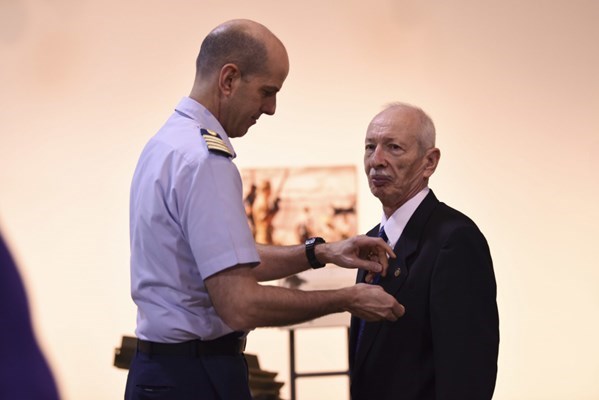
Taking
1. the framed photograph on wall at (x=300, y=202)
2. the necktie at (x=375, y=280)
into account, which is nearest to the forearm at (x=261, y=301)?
the necktie at (x=375, y=280)

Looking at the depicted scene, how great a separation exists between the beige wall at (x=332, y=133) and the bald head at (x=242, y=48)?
12.8 ft

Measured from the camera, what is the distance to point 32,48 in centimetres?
641

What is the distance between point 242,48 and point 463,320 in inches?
38.6

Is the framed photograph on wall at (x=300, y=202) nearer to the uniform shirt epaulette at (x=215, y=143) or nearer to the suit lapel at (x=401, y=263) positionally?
the suit lapel at (x=401, y=263)

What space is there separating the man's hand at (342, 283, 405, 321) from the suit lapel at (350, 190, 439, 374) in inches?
7.4

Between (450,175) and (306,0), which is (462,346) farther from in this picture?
(306,0)

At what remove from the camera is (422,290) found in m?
2.48

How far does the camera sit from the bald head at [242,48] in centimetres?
232

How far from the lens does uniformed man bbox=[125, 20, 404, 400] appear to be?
2.10 m

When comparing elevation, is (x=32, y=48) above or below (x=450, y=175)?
above

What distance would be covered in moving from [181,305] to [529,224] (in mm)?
4464

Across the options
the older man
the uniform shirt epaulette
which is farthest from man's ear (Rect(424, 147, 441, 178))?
the uniform shirt epaulette

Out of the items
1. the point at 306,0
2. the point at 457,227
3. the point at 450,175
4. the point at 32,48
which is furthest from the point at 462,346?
the point at 32,48

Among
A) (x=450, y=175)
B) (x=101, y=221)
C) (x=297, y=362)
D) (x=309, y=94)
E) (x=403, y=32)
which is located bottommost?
(x=297, y=362)
